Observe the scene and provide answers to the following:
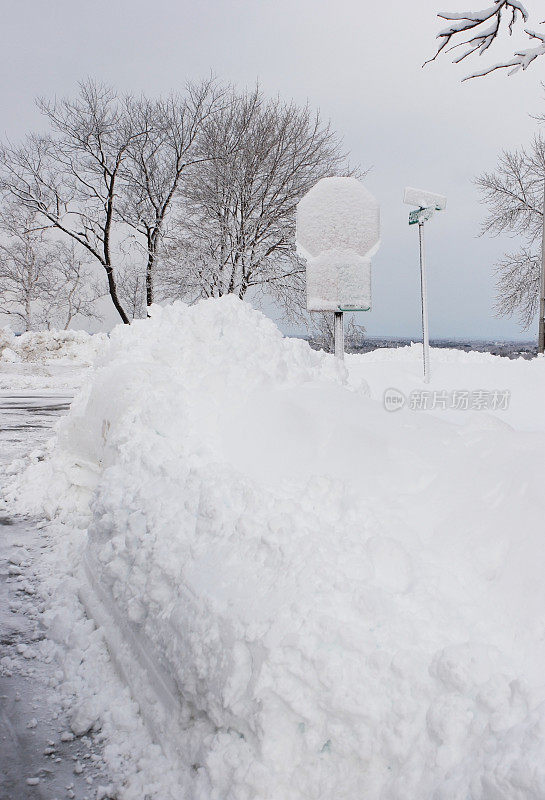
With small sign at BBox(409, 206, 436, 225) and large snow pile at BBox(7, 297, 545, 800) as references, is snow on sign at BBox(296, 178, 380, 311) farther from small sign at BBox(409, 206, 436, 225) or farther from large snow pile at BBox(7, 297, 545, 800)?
small sign at BBox(409, 206, 436, 225)

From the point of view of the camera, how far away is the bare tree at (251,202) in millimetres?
19328

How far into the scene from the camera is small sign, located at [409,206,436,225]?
9695 mm

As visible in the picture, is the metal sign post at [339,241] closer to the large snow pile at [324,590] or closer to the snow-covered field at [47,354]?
the large snow pile at [324,590]

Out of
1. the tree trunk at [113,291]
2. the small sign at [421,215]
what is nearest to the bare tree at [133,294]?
the tree trunk at [113,291]

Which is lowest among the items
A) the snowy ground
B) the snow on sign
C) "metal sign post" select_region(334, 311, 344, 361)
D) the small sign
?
the snowy ground

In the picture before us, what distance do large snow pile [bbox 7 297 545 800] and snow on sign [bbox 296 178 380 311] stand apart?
8.27 ft

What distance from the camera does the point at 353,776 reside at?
194 cm

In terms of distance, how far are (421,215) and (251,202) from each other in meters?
10.9

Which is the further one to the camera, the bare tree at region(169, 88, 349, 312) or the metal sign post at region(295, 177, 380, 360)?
the bare tree at region(169, 88, 349, 312)

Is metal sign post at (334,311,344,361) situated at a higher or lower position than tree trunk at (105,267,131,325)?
lower

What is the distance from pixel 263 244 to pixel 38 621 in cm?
1788

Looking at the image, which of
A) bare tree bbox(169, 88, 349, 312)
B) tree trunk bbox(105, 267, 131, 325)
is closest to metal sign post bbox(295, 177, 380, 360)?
bare tree bbox(169, 88, 349, 312)

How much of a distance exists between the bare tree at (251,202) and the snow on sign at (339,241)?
43.5 ft

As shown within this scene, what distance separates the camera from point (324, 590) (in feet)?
7.65
